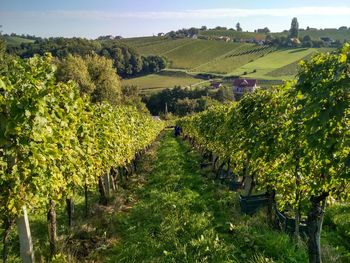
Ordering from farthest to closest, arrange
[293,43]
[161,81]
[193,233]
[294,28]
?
[294,28] → [293,43] → [161,81] → [193,233]

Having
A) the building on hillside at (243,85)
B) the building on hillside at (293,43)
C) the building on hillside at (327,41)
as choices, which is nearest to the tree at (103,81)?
the building on hillside at (243,85)

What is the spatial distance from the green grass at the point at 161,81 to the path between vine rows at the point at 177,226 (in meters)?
94.3

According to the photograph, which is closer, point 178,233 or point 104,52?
point 178,233

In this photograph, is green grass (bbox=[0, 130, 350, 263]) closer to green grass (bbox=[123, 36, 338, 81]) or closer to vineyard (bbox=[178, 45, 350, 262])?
vineyard (bbox=[178, 45, 350, 262])

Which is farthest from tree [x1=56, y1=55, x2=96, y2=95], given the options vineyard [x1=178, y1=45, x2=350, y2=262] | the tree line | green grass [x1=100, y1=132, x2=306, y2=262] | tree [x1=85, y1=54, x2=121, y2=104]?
the tree line

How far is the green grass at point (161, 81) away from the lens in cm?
11262

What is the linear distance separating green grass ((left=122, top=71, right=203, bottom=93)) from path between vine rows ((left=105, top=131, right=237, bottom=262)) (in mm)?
94291

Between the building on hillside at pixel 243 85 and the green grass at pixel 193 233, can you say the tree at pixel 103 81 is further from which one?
the building on hillside at pixel 243 85

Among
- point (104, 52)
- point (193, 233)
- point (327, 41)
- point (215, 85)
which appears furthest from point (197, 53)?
point (193, 233)

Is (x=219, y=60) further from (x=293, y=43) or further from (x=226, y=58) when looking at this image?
(x=293, y=43)

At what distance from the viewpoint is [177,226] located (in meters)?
10.7

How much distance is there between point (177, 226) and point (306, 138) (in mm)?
6079

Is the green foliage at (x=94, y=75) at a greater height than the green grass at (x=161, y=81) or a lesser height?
greater

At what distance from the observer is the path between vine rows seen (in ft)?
29.3
